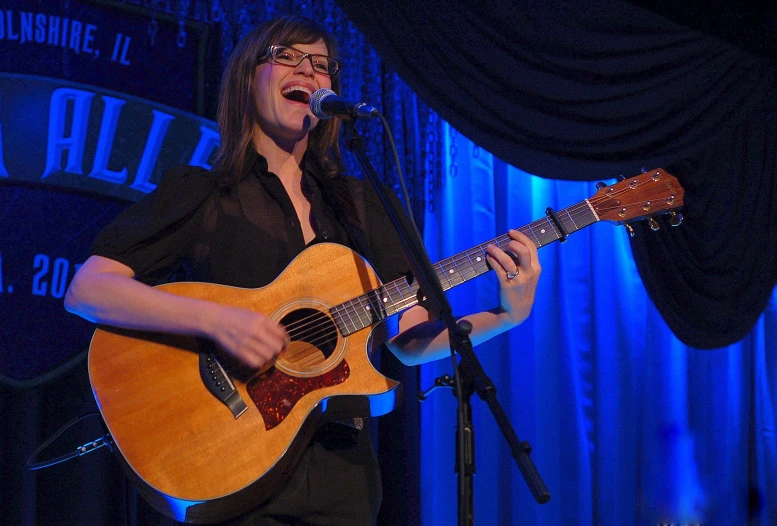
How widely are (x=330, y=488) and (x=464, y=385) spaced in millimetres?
533

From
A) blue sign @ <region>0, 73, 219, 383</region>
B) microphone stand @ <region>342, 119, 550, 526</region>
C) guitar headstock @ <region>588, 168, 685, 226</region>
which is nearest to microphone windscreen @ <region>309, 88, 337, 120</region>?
microphone stand @ <region>342, 119, 550, 526</region>

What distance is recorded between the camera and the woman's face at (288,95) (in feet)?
7.06

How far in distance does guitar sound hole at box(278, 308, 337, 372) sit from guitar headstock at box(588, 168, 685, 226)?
93 cm

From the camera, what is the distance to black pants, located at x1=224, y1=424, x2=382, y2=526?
5.81 feet

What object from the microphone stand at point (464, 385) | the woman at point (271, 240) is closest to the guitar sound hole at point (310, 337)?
the woman at point (271, 240)

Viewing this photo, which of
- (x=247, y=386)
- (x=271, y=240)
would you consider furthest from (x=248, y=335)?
(x=271, y=240)

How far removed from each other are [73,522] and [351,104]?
1.96m

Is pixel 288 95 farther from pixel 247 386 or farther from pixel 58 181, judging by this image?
pixel 58 181

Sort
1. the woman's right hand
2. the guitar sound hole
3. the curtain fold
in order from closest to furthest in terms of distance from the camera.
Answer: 1. the woman's right hand
2. the guitar sound hole
3. the curtain fold

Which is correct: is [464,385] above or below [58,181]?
below

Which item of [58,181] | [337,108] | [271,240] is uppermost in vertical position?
[58,181]

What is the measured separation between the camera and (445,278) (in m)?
2.11

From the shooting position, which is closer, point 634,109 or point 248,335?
point 248,335

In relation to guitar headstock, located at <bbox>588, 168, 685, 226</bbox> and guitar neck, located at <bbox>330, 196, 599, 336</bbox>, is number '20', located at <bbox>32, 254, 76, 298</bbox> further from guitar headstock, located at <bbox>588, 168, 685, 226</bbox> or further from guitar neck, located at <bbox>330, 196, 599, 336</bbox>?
guitar headstock, located at <bbox>588, 168, 685, 226</bbox>
